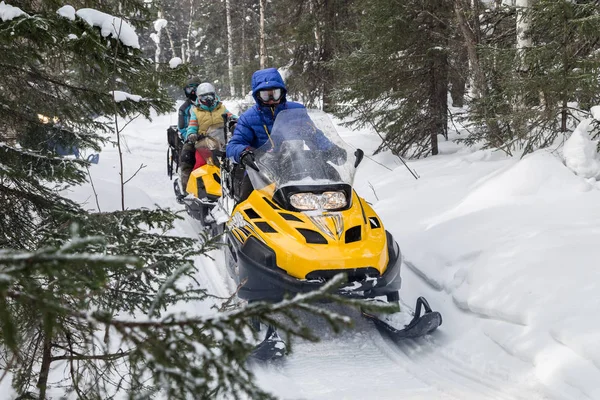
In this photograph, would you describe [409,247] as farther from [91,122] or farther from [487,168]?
[91,122]

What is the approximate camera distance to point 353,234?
13.9 ft

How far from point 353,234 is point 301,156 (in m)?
0.93

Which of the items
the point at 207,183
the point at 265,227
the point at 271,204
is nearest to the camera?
the point at 265,227

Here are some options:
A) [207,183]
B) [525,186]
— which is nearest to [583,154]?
[525,186]

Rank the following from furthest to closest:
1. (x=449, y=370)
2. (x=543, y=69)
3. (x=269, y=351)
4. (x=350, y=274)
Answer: (x=543, y=69) < (x=350, y=274) < (x=269, y=351) < (x=449, y=370)

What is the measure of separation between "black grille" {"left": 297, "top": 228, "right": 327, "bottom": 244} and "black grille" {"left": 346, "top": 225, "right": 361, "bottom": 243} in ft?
0.74

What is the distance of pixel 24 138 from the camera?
468cm

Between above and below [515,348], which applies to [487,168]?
above

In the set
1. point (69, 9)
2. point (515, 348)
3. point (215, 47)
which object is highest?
point (215, 47)

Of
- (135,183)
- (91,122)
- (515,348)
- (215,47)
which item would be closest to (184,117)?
(135,183)

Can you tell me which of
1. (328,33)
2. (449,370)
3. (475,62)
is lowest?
(449,370)

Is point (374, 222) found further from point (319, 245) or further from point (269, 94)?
point (269, 94)

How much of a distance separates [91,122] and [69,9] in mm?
1833

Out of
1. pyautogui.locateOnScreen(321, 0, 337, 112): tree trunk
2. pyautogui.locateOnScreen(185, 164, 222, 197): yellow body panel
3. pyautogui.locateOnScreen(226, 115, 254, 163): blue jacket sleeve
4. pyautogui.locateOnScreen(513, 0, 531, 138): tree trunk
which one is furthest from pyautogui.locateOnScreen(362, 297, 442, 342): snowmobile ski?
pyautogui.locateOnScreen(321, 0, 337, 112): tree trunk
